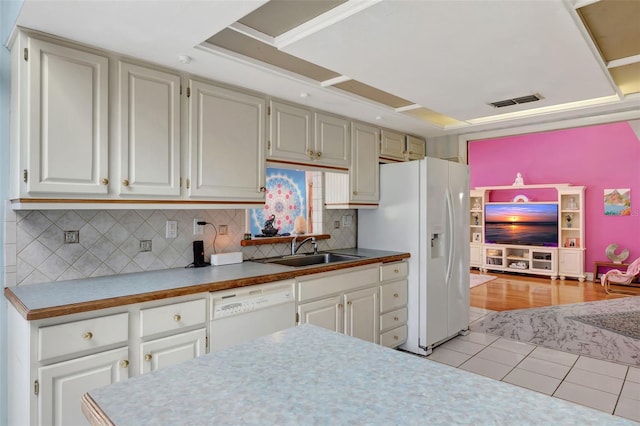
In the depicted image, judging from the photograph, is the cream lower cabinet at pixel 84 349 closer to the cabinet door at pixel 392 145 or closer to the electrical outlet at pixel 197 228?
the electrical outlet at pixel 197 228

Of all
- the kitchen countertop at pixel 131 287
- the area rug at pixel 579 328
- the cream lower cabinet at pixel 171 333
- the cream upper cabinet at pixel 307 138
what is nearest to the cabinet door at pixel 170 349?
the cream lower cabinet at pixel 171 333

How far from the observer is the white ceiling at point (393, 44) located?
5.61ft

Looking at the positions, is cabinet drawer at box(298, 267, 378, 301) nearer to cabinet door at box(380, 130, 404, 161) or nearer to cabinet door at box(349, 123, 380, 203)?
cabinet door at box(349, 123, 380, 203)

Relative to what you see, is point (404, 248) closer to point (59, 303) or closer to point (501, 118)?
point (501, 118)

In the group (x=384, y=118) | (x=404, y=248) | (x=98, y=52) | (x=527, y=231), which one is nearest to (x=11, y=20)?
(x=98, y=52)

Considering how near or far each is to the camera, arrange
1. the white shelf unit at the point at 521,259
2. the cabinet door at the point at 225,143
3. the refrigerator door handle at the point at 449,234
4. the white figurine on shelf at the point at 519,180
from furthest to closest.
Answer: the white figurine on shelf at the point at 519,180 → the white shelf unit at the point at 521,259 → the refrigerator door handle at the point at 449,234 → the cabinet door at the point at 225,143

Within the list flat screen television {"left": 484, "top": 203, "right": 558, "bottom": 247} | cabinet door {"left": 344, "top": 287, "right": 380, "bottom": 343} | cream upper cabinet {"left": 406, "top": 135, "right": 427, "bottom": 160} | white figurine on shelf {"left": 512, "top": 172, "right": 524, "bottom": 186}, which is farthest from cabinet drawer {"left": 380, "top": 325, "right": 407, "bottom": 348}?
white figurine on shelf {"left": 512, "top": 172, "right": 524, "bottom": 186}

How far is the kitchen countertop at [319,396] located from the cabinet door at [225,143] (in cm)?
169

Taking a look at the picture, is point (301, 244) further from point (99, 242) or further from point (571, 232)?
point (571, 232)

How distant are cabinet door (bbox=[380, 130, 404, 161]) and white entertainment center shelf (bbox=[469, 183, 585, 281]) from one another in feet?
16.1

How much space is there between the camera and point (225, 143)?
2.61m

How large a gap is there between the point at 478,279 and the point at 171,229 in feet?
21.0

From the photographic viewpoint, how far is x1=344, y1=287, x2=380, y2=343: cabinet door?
10.2ft

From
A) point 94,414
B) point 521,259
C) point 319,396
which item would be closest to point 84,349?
point 94,414
